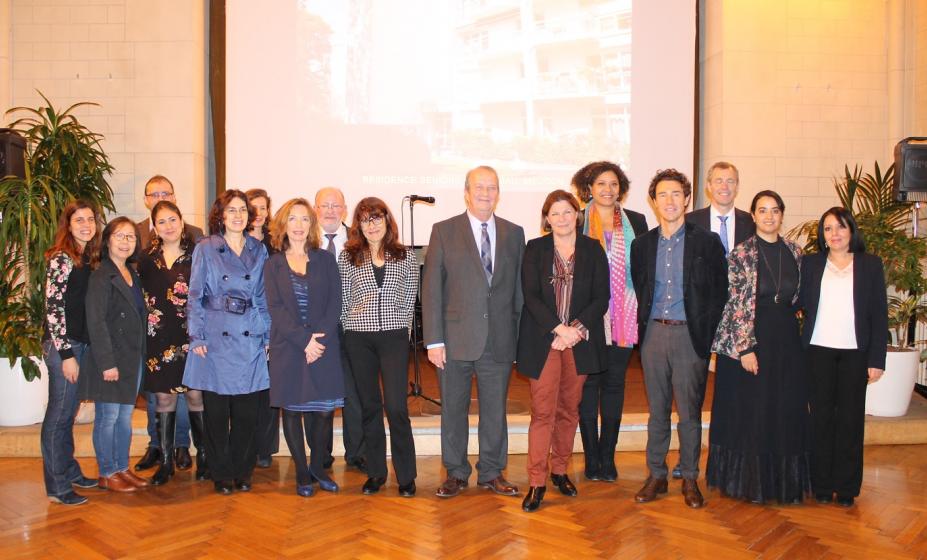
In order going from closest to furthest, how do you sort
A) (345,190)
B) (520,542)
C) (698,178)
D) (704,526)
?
(520,542) → (704,526) → (345,190) → (698,178)

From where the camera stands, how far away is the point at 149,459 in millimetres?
4352

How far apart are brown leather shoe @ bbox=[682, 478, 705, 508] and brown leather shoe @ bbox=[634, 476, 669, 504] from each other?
0.12m

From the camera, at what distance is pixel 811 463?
12.5 feet

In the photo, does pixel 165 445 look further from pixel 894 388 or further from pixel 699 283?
pixel 894 388

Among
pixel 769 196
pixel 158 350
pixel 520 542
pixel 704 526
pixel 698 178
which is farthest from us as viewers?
pixel 698 178

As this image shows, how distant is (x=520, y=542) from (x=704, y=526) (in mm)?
892

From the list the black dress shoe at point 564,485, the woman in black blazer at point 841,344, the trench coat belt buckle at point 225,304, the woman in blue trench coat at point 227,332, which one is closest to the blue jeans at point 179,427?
the woman in blue trench coat at point 227,332

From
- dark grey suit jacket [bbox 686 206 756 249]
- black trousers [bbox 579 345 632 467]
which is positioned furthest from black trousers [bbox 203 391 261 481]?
dark grey suit jacket [bbox 686 206 756 249]

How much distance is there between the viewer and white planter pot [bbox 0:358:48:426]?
4.75 m

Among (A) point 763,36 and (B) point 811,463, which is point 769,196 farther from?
(A) point 763,36

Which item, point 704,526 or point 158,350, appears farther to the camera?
point 158,350

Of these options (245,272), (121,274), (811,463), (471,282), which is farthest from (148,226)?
(811,463)

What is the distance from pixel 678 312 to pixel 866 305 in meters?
0.98

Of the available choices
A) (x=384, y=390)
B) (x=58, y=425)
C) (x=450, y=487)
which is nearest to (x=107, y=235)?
(x=58, y=425)
